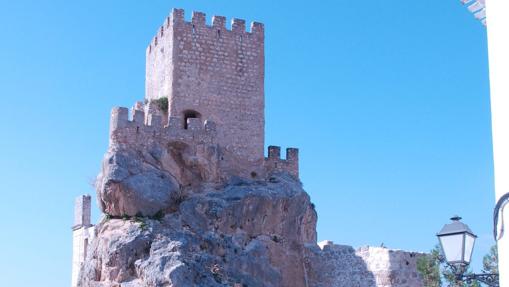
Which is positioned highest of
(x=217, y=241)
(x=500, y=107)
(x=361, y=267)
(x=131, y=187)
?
(x=131, y=187)

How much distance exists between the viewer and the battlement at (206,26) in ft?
82.3

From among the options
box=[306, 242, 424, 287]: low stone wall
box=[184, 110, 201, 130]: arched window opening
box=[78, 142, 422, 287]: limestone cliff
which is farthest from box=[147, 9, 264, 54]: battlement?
box=[306, 242, 424, 287]: low stone wall

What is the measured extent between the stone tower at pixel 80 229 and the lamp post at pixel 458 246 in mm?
24116

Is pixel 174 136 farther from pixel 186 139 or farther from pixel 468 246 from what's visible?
pixel 468 246

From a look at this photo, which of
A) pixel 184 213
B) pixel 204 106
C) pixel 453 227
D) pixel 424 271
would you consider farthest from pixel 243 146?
pixel 453 227

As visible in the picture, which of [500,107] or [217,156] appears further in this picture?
[217,156]

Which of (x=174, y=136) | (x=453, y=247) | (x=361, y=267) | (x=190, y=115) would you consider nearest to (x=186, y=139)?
(x=174, y=136)

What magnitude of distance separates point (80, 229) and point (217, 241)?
33.7ft

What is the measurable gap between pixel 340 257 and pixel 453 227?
1599 cm

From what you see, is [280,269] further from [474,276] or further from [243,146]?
[474,276]

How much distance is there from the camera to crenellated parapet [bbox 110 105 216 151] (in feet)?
76.3

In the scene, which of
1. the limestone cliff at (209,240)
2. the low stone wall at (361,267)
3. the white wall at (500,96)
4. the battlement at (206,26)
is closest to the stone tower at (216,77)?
the battlement at (206,26)

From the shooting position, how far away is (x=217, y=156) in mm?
24281

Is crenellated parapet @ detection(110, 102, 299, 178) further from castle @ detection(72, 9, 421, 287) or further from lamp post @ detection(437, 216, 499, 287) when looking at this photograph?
lamp post @ detection(437, 216, 499, 287)
